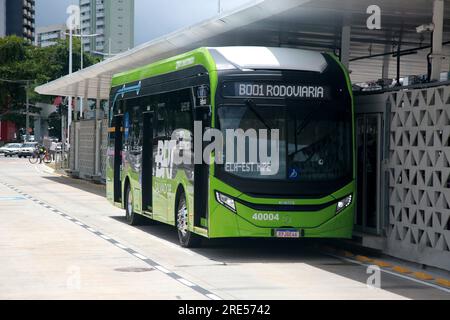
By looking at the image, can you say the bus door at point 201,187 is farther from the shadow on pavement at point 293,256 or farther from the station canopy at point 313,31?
the station canopy at point 313,31

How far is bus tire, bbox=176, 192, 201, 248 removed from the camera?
15.7 metres

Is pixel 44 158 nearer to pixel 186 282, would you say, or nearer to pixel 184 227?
pixel 184 227

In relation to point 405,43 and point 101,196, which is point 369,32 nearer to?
point 405,43

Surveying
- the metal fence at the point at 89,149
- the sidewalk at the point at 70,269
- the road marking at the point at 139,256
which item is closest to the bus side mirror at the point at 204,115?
the road marking at the point at 139,256

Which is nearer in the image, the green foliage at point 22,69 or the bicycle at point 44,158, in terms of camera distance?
the bicycle at point 44,158

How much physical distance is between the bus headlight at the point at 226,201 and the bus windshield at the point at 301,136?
0.37 meters

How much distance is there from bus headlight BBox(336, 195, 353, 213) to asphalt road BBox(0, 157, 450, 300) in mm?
830

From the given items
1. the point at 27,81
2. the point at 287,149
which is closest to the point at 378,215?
the point at 287,149

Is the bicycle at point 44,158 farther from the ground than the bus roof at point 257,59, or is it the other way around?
the bus roof at point 257,59

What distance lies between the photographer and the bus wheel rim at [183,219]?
15719mm

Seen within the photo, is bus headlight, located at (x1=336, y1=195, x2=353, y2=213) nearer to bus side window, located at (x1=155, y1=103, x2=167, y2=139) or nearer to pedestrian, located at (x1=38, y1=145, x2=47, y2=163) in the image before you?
bus side window, located at (x1=155, y1=103, x2=167, y2=139)

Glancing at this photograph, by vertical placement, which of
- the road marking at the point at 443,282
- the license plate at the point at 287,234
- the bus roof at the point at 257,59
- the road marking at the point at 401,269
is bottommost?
the road marking at the point at 401,269

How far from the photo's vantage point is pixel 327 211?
47.4ft

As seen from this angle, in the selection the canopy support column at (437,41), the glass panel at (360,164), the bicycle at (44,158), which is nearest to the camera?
the canopy support column at (437,41)
